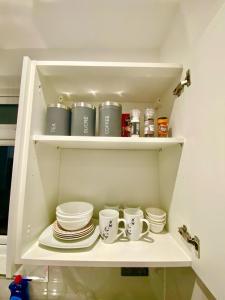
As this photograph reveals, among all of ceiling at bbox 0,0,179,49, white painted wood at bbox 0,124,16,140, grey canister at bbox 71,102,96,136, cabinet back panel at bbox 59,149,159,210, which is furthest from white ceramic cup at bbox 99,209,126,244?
ceiling at bbox 0,0,179,49

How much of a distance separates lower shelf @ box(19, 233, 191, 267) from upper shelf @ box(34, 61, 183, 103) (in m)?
0.74

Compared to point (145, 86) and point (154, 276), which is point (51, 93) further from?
point (154, 276)

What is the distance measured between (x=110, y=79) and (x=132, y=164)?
0.50 metres

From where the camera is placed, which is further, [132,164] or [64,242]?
[132,164]

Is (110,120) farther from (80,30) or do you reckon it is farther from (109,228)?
(80,30)

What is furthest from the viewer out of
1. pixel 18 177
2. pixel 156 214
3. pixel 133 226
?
pixel 156 214

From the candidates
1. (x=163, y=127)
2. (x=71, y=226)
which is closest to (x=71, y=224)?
(x=71, y=226)

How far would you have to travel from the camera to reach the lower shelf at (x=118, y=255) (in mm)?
600

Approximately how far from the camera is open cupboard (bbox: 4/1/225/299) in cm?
50

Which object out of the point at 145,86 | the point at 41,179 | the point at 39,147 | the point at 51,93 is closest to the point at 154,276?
the point at 41,179

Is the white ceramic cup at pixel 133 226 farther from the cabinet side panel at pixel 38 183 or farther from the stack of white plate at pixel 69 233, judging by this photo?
the cabinet side panel at pixel 38 183

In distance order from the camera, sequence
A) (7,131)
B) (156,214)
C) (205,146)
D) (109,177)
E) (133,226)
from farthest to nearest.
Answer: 1. (7,131)
2. (109,177)
3. (156,214)
4. (133,226)
5. (205,146)

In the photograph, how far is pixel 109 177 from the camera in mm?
1007

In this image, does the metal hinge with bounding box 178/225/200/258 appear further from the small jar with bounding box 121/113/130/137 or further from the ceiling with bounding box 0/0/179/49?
the ceiling with bounding box 0/0/179/49
